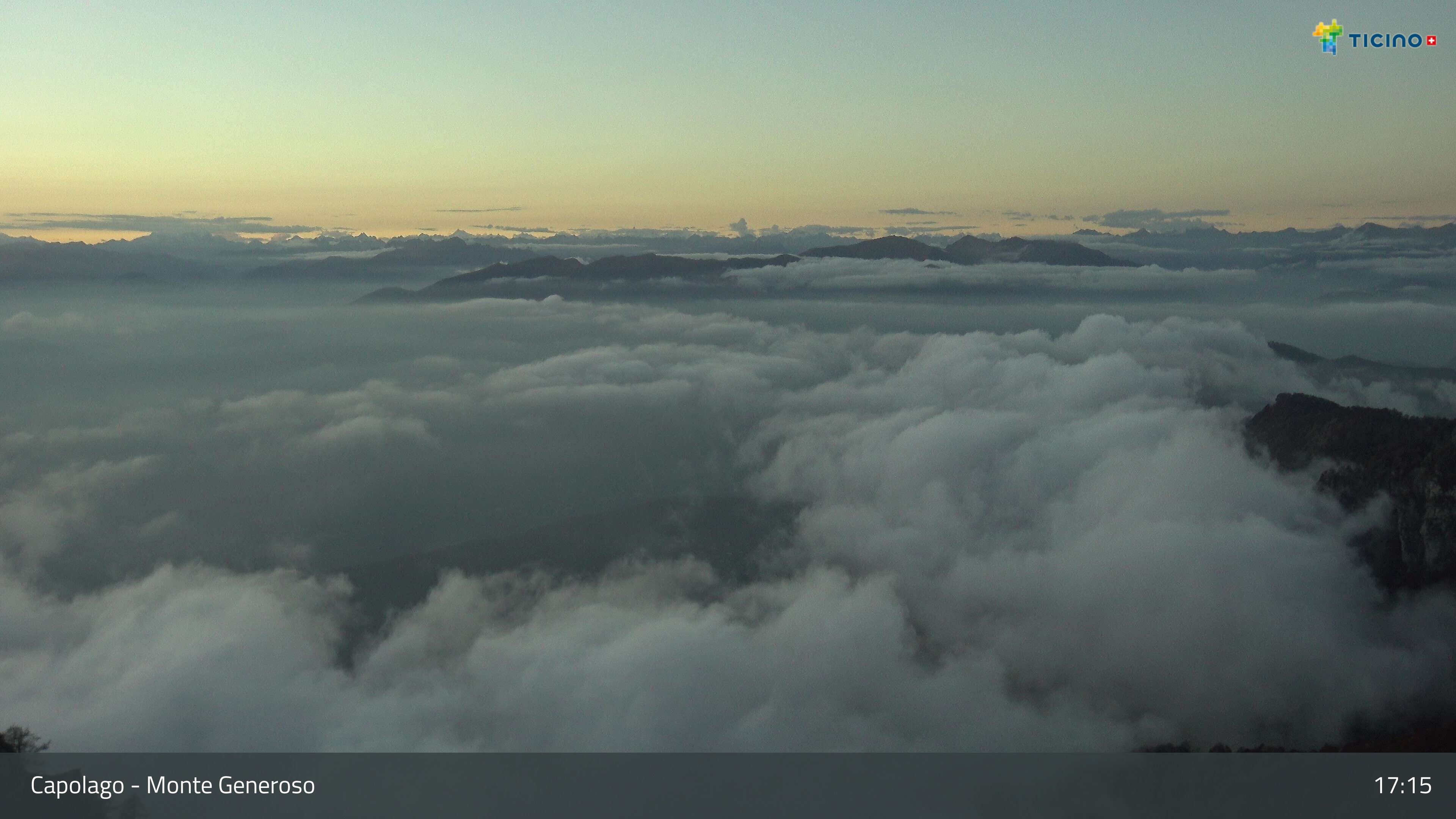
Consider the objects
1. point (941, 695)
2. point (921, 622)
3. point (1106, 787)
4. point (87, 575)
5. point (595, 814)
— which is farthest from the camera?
point (87, 575)

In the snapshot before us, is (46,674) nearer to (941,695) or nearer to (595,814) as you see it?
(595,814)

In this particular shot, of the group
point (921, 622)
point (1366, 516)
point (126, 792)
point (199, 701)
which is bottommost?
point (921, 622)

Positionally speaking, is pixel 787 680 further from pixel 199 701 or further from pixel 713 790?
pixel 199 701

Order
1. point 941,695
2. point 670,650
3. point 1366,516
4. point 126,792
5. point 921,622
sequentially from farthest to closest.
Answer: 1. point 921,622
2. point 1366,516
3. point 941,695
4. point 670,650
5. point 126,792

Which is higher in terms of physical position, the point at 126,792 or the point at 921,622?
the point at 126,792

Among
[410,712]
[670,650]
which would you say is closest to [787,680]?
[670,650]

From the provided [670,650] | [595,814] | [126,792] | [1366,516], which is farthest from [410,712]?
[1366,516]

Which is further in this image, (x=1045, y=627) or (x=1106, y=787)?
(x=1045, y=627)
